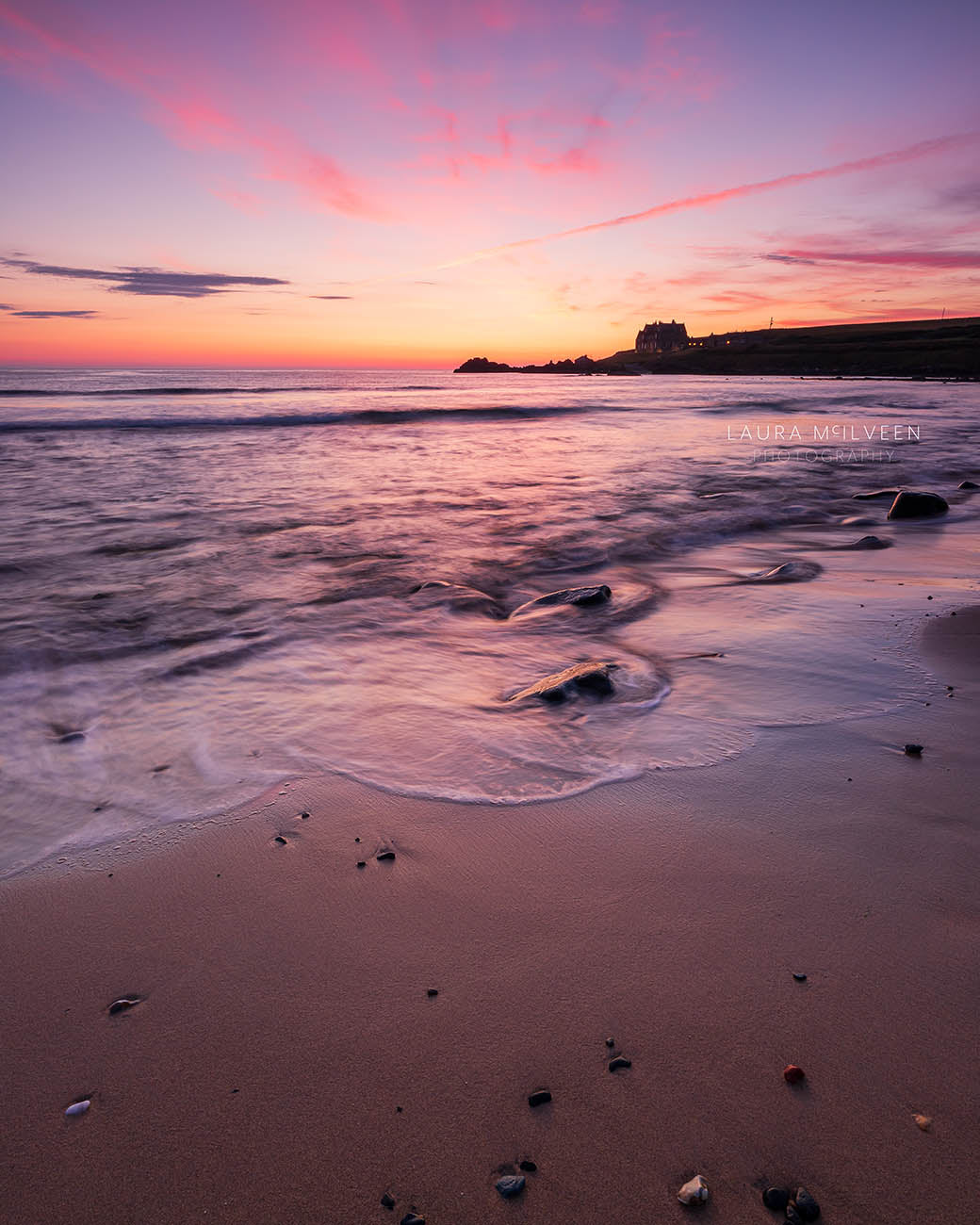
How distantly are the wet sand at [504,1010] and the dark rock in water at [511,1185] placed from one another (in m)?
0.02

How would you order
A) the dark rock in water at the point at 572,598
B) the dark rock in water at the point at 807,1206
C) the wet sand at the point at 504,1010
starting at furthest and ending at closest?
the dark rock in water at the point at 572,598 → the wet sand at the point at 504,1010 → the dark rock in water at the point at 807,1206

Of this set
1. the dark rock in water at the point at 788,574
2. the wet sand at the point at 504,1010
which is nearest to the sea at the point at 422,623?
the dark rock in water at the point at 788,574

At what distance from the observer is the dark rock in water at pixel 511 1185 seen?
1628 millimetres

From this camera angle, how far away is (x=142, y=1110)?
1857 mm

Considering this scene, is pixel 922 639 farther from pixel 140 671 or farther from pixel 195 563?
pixel 195 563

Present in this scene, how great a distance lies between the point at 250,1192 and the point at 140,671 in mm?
4330

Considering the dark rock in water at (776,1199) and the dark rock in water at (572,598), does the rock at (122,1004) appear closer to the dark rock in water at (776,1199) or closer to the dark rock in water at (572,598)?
the dark rock in water at (776,1199)

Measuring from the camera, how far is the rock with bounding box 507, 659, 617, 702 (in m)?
4.53

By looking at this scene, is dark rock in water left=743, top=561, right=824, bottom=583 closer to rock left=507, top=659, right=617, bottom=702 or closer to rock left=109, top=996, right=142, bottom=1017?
rock left=507, top=659, right=617, bottom=702

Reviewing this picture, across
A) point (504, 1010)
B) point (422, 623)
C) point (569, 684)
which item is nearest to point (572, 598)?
point (422, 623)

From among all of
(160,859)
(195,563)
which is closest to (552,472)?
(195,563)

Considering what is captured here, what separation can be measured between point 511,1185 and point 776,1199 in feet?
2.04

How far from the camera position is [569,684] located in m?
4.58

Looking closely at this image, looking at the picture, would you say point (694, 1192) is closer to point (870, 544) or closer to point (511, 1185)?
point (511, 1185)
